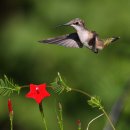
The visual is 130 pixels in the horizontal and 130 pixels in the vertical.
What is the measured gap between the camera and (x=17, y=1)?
6020mm

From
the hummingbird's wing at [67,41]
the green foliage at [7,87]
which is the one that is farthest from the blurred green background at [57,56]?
the green foliage at [7,87]

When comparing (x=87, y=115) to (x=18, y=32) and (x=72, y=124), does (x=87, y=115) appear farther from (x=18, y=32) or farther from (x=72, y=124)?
(x=18, y=32)

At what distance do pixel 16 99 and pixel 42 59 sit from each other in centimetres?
42

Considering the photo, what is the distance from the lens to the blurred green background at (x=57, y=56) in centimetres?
486

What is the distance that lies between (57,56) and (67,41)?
335 centimetres

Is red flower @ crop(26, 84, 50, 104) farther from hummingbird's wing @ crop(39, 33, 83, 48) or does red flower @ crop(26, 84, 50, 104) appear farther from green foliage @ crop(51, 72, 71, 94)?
hummingbird's wing @ crop(39, 33, 83, 48)

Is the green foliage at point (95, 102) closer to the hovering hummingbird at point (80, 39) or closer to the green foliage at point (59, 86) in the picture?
the green foliage at point (59, 86)

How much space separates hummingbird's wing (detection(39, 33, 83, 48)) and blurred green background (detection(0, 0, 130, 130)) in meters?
2.75

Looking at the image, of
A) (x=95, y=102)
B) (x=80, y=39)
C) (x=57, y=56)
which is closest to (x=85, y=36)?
(x=80, y=39)

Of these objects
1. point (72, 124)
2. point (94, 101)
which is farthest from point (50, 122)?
point (94, 101)

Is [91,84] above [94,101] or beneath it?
beneath

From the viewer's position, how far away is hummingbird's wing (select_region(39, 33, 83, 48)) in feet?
5.56

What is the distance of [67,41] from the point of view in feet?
5.77

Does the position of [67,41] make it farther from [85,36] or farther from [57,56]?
[57,56]
